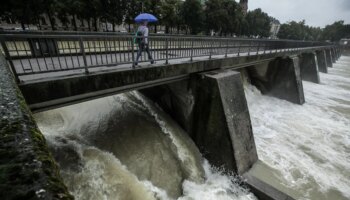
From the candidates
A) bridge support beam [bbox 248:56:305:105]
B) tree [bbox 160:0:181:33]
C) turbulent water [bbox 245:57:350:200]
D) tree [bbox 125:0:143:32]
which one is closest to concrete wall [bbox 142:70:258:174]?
A: turbulent water [bbox 245:57:350:200]

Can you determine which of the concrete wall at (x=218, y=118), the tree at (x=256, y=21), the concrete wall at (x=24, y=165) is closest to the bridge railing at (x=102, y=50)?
the concrete wall at (x=218, y=118)

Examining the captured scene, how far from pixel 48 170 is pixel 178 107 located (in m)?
6.97

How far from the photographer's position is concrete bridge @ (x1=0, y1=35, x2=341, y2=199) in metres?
4.26

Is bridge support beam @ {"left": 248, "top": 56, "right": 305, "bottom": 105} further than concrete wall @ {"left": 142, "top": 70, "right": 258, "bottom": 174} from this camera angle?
Yes

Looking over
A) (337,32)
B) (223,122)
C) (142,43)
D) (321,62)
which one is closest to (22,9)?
(142,43)

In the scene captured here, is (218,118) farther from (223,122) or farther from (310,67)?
(310,67)

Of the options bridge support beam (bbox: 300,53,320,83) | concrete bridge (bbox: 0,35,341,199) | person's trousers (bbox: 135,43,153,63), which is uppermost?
person's trousers (bbox: 135,43,153,63)

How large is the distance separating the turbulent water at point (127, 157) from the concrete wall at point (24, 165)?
13.6 feet

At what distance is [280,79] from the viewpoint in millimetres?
14805

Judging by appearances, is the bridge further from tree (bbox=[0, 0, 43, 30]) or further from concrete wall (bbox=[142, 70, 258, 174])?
tree (bbox=[0, 0, 43, 30])

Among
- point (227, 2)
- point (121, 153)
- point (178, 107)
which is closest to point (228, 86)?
point (178, 107)

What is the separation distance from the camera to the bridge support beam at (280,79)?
46.9 ft

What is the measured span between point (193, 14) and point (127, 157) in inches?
1317

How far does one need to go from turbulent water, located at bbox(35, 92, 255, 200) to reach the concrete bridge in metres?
0.78
